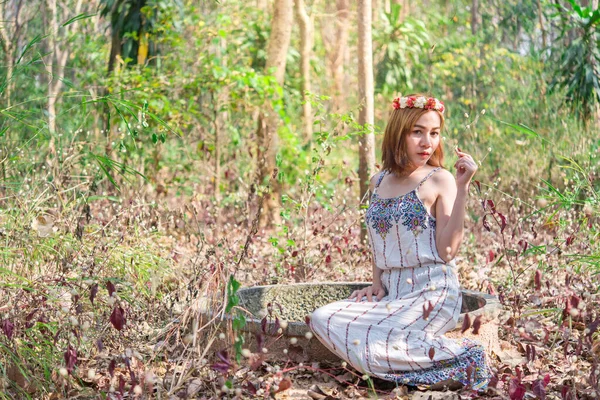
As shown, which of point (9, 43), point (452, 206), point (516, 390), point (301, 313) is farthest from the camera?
point (9, 43)

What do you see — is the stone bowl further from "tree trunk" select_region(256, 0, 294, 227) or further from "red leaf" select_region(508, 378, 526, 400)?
Answer: "tree trunk" select_region(256, 0, 294, 227)

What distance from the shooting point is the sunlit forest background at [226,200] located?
277cm

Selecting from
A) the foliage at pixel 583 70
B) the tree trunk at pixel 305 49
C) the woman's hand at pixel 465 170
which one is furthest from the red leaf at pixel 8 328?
the tree trunk at pixel 305 49

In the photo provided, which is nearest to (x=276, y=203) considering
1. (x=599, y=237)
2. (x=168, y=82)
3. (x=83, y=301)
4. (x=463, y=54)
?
(x=168, y=82)

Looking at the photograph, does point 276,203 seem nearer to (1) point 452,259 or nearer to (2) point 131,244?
(2) point 131,244

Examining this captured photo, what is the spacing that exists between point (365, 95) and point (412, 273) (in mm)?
2313

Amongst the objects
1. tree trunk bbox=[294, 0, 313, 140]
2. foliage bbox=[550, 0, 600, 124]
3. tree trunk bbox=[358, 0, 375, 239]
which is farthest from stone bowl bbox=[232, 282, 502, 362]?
tree trunk bbox=[294, 0, 313, 140]

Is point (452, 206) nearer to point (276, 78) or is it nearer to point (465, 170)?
point (465, 170)

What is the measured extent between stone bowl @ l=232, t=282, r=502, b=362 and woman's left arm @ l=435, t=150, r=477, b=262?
0.28 metres

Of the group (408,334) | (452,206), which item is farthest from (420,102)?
(408,334)

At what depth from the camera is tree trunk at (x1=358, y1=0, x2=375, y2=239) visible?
510cm

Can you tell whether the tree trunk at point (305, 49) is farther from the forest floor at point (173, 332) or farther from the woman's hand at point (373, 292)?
the woman's hand at point (373, 292)

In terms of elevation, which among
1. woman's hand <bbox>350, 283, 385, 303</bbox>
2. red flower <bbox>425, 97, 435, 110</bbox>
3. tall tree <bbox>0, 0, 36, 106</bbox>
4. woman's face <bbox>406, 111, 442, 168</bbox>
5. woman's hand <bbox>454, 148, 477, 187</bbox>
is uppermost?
tall tree <bbox>0, 0, 36, 106</bbox>

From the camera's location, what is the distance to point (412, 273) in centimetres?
312
